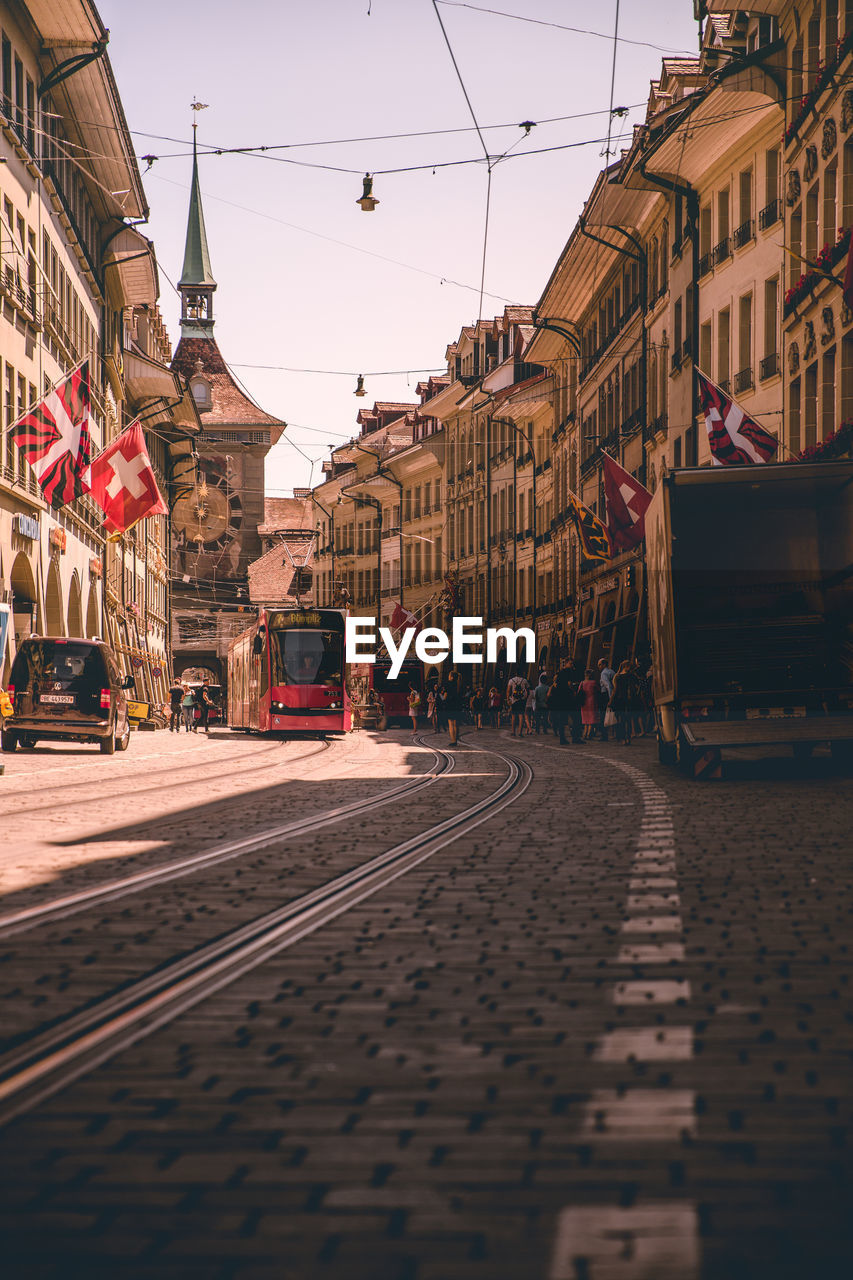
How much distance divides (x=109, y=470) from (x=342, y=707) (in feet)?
28.7

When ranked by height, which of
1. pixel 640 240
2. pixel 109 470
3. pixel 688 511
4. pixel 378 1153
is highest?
pixel 640 240

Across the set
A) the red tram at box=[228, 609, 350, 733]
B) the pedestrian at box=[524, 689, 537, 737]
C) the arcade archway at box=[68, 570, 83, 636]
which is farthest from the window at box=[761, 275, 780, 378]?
the arcade archway at box=[68, 570, 83, 636]

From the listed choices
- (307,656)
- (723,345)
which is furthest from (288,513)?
(307,656)

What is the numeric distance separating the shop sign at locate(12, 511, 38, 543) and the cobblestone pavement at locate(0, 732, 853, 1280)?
81.6ft

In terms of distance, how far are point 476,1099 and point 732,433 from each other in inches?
968

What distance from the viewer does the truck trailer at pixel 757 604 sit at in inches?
745

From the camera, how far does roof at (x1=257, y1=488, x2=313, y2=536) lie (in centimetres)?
12543

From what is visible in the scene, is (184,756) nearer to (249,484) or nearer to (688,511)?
(688,511)

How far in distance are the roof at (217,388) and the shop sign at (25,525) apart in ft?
269

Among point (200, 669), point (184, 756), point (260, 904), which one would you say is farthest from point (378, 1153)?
point (200, 669)

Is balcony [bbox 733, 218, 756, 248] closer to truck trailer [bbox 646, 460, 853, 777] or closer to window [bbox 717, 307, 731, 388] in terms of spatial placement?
window [bbox 717, 307, 731, 388]

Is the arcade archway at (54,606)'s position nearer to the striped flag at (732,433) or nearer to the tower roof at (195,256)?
the striped flag at (732,433)

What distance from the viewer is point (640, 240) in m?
49.3

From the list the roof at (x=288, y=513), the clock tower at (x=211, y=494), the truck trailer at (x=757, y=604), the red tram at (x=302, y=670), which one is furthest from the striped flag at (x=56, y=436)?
the roof at (x=288, y=513)
